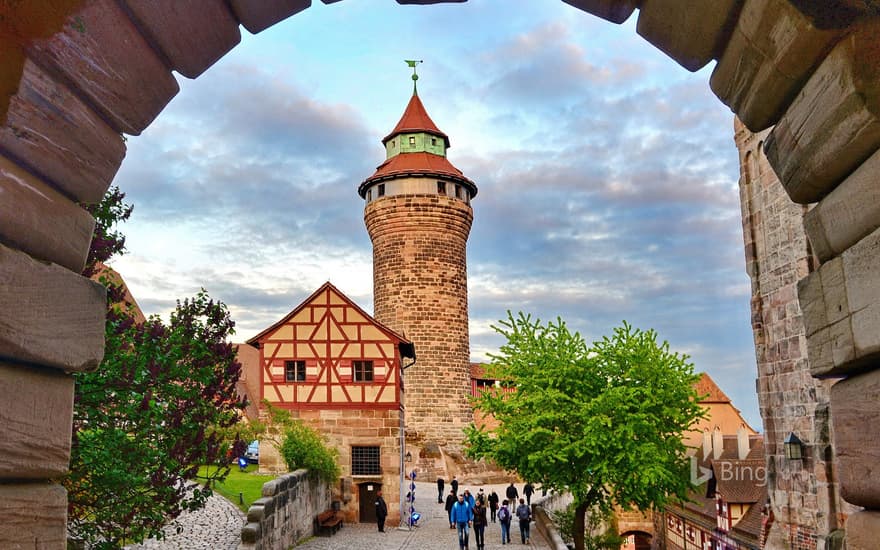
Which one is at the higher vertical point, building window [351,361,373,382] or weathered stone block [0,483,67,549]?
building window [351,361,373,382]

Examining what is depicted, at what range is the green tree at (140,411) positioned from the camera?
32.0ft

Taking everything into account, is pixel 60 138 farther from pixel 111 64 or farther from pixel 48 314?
pixel 48 314

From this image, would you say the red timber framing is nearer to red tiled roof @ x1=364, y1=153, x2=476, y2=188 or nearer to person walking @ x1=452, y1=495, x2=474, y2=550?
person walking @ x1=452, y1=495, x2=474, y2=550

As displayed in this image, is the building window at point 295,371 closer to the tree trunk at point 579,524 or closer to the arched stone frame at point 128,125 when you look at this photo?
the tree trunk at point 579,524

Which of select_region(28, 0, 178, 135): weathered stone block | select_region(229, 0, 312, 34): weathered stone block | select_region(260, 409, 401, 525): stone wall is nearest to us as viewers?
select_region(28, 0, 178, 135): weathered stone block

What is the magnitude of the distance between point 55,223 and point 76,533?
9.41 m

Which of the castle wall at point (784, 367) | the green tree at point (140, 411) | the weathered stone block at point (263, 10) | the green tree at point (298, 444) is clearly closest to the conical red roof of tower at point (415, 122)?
the green tree at point (298, 444)

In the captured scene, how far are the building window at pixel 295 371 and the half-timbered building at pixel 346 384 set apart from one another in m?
0.01

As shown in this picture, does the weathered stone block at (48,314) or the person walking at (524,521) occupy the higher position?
the weathered stone block at (48,314)

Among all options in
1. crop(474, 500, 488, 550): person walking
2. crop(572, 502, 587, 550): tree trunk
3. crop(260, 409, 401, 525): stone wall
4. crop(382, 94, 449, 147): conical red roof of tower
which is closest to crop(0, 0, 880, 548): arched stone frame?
crop(474, 500, 488, 550): person walking

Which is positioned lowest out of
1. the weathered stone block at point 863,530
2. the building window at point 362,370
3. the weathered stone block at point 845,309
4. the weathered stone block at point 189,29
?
the weathered stone block at point 863,530

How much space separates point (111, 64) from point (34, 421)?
1.32 meters

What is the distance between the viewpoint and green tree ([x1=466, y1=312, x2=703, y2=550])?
1878 centimetres

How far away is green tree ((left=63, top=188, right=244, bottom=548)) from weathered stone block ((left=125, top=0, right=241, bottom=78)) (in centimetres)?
695
